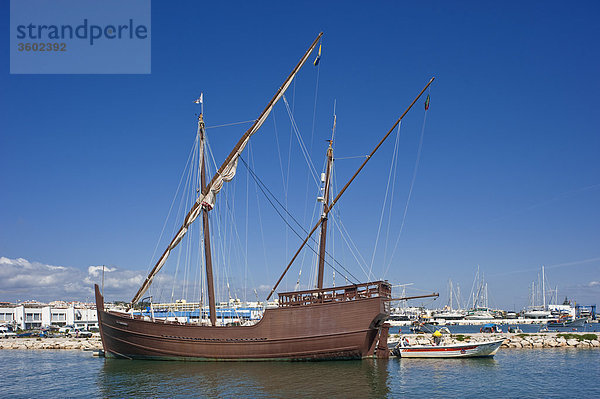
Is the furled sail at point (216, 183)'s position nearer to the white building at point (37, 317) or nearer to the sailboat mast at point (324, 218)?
the sailboat mast at point (324, 218)

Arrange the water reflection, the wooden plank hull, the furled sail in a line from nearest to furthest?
the water reflection → the wooden plank hull → the furled sail

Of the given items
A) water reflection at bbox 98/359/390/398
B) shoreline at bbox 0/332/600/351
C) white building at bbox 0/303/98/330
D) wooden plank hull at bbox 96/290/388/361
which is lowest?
white building at bbox 0/303/98/330

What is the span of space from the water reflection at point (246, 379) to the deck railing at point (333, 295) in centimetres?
405

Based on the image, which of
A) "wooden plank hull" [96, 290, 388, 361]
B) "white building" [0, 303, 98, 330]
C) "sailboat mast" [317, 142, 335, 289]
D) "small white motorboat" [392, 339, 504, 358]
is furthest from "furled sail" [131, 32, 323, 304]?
"white building" [0, 303, 98, 330]

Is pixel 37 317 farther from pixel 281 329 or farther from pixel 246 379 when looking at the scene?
pixel 246 379

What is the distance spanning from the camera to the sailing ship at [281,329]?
104ft

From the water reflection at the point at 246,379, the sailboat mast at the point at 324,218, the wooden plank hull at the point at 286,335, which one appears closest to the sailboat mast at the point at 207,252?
the wooden plank hull at the point at 286,335

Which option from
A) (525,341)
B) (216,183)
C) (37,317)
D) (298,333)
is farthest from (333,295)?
(37,317)

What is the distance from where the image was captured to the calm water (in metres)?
23.6

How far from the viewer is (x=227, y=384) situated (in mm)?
25531

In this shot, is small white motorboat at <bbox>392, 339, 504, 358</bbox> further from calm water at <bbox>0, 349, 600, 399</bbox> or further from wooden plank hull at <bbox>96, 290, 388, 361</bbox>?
wooden plank hull at <bbox>96, 290, 388, 361</bbox>

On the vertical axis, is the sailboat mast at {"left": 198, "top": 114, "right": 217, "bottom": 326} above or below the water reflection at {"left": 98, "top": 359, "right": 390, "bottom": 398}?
above

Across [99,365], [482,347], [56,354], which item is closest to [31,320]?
[56,354]

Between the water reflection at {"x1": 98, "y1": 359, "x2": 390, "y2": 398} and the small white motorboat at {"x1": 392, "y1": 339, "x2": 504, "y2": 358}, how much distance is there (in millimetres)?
3671
